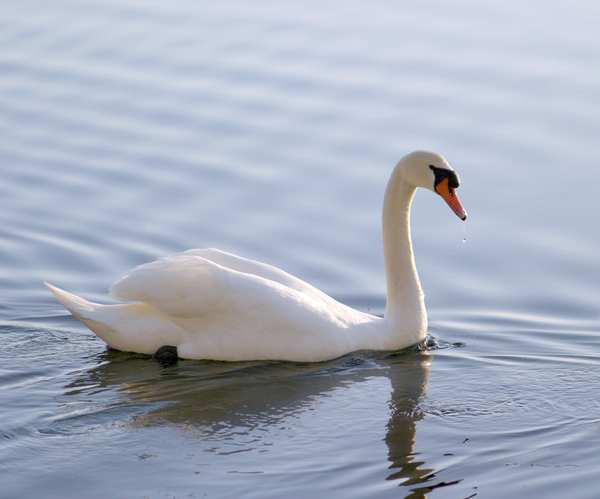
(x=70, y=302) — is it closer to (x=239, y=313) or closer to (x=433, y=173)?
(x=239, y=313)

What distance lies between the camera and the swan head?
27.7 ft

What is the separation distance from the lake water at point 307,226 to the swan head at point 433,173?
1.37m

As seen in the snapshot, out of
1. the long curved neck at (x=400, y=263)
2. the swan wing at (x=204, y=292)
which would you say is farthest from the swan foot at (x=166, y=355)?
the long curved neck at (x=400, y=263)

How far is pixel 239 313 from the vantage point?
7887 mm

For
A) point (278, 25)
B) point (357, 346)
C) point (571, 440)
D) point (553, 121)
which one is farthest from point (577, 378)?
point (278, 25)

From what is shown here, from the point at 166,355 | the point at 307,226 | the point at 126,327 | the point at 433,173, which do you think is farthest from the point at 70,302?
the point at 307,226

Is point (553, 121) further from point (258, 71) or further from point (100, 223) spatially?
point (100, 223)

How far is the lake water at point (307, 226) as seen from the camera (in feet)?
21.0

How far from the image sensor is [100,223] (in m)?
11.3

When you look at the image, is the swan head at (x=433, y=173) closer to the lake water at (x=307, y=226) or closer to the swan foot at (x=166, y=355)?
the lake water at (x=307, y=226)

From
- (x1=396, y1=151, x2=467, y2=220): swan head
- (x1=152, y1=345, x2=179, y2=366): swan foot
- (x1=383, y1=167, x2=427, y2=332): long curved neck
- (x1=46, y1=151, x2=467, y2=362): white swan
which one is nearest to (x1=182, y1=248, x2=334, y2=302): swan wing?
(x1=46, y1=151, x2=467, y2=362): white swan

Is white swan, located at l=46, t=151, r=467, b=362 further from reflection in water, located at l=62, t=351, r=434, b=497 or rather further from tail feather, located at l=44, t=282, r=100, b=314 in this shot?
reflection in water, located at l=62, t=351, r=434, b=497

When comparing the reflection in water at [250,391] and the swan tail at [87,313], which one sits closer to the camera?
the reflection in water at [250,391]

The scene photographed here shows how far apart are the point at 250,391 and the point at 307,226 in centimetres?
405
